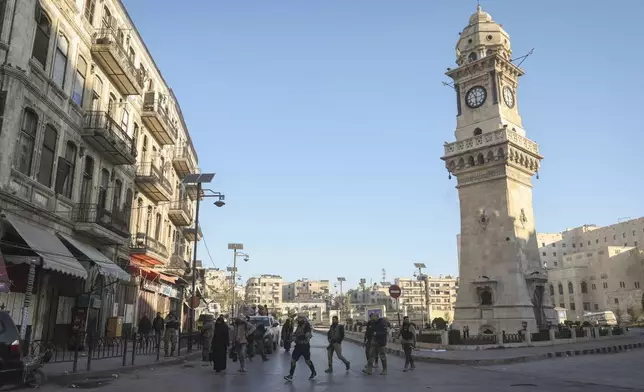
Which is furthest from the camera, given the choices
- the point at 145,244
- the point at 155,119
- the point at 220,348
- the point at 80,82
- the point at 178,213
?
the point at 178,213

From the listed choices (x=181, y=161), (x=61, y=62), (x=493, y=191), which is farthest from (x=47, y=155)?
(x=493, y=191)

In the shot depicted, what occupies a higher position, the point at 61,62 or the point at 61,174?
the point at 61,62

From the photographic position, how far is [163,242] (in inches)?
1299

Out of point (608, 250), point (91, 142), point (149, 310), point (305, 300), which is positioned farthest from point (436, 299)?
point (91, 142)

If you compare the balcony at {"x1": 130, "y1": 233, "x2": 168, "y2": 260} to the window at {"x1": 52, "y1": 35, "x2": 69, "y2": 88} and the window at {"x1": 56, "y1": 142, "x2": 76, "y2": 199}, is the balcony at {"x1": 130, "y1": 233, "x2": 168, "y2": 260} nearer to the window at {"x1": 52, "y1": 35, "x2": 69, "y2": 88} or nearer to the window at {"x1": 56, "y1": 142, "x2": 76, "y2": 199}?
the window at {"x1": 56, "y1": 142, "x2": 76, "y2": 199}

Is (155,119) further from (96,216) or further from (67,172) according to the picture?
(67,172)

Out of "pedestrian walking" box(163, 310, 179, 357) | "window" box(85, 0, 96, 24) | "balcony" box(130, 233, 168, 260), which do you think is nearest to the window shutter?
"pedestrian walking" box(163, 310, 179, 357)

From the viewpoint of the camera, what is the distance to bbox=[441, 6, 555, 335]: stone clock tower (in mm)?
31859

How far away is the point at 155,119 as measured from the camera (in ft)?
91.2

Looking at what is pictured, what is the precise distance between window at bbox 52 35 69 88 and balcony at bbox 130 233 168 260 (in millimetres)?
9817

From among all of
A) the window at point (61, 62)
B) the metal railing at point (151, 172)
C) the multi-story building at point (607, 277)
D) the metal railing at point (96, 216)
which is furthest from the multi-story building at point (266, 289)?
the window at point (61, 62)

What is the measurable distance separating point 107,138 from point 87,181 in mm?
2097

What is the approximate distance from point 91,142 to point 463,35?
29.9 m

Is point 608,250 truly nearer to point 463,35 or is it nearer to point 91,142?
point 463,35
